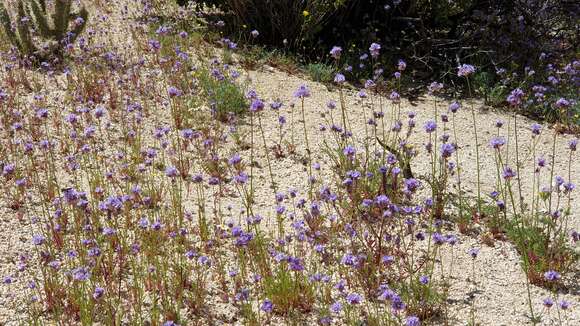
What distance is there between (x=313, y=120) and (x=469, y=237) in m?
2.11

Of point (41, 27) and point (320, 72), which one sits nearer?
point (320, 72)

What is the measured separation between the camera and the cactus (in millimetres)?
6570

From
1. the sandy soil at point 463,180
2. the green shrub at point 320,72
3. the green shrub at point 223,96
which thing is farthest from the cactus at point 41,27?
the green shrub at point 320,72

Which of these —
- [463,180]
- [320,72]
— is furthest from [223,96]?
[463,180]

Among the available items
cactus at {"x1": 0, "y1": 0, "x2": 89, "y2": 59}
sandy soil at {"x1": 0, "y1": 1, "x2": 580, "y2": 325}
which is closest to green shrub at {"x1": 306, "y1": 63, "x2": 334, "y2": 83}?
sandy soil at {"x1": 0, "y1": 1, "x2": 580, "y2": 325}

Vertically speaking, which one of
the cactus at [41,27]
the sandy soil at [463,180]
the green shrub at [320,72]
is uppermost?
the cactus at [41,27]

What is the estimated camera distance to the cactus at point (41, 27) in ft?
21.6

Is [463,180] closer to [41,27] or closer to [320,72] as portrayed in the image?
[320,72]

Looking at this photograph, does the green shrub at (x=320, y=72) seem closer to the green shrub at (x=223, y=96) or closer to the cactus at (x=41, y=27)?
the green shrub at (x=223, y=96)

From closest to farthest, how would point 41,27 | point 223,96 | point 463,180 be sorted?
point 463,180, point 223,96, point 41,27

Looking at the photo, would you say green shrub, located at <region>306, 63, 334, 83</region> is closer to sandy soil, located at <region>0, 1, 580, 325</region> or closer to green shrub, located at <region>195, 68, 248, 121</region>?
sandy soil, located at <region>0, 1, 580, 325</region>

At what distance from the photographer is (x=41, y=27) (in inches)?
267

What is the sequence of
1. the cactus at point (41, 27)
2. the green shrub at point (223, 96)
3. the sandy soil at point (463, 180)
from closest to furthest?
the sandy soil at point (463, 180)
the green shrub at point (223, 96)
the cactus at point (41, 27)

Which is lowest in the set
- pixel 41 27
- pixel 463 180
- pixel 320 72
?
pixel 463 180
